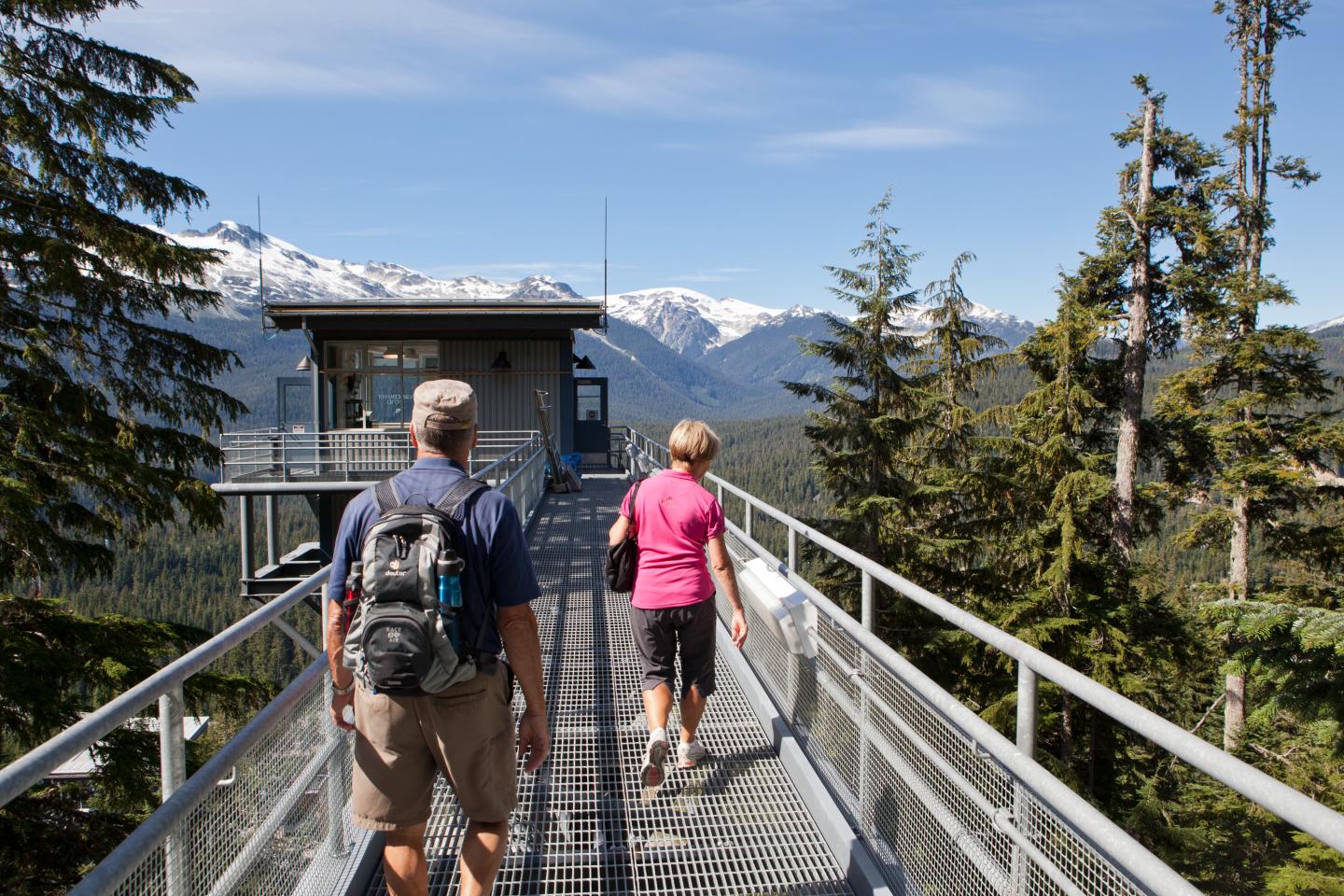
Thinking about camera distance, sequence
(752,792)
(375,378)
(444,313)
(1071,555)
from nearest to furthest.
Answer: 1. (752,792)
2. (1071,555)
3. (444,313)
4. (375,378)

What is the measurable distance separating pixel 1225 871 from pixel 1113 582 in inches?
226

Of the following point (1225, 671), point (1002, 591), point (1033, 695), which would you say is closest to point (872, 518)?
point (1002, 591)

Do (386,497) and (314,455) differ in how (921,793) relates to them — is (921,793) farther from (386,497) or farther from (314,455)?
(314,455)

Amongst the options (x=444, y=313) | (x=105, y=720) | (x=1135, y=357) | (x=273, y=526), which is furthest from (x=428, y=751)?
(x=273, y=526)

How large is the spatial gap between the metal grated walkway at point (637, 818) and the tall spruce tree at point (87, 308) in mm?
6095

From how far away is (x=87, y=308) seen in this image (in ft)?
34.5

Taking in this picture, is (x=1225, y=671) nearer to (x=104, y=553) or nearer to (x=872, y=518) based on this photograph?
(x=104, y=553)

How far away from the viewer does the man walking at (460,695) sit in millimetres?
2682

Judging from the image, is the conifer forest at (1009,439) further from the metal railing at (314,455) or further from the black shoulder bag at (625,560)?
the black shoulder bag at (625,560)

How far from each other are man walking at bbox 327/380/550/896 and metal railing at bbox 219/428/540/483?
47.6 feet

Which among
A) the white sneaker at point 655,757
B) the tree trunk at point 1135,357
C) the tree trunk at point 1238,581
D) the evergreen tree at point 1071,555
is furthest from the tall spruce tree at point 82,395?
the tree trunk at point 1238,581

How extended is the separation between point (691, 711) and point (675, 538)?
98 centimetres

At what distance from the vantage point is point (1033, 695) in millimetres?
2574

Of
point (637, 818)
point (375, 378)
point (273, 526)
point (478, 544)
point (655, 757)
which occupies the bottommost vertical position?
point (273, 526)
